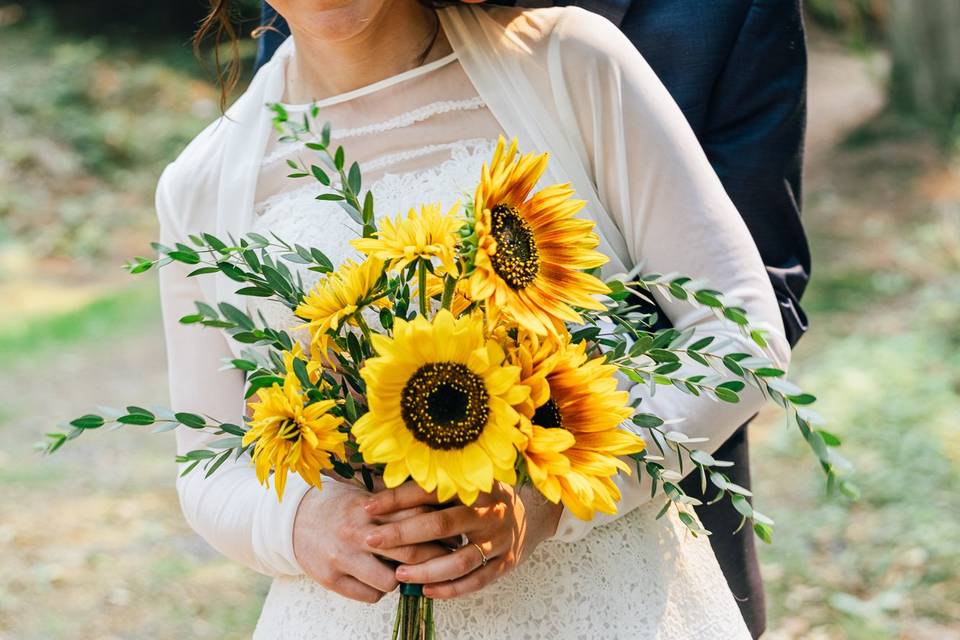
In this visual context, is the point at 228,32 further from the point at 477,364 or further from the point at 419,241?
the point at 477,364

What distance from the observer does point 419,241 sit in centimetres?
117

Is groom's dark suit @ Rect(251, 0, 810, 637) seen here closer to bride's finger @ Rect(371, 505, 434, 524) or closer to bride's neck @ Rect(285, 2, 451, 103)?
bride's neck @ Rect(285, 2, 451, 103)

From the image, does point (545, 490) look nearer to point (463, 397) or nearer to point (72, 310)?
point (463, 397)

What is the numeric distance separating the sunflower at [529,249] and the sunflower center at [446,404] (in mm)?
80

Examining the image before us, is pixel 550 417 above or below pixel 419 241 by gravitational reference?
below

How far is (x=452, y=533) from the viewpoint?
4.48ft

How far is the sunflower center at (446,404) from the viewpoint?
1.15 meters

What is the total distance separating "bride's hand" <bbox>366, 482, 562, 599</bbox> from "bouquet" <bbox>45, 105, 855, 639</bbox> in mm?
122

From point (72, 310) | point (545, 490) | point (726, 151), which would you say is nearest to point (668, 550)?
point (545, 490)

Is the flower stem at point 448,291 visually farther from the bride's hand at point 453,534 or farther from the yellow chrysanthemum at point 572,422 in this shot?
the bride's hand at point 453,534

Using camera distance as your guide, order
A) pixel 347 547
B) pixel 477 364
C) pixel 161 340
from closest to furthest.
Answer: pixel 477 364 → pixel 347 547 → pixel 161 340

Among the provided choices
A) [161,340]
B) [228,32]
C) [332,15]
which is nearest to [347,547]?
[332,15]

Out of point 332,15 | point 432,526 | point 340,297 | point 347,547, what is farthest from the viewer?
point 332,15

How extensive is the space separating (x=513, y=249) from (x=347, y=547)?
1.69ft
